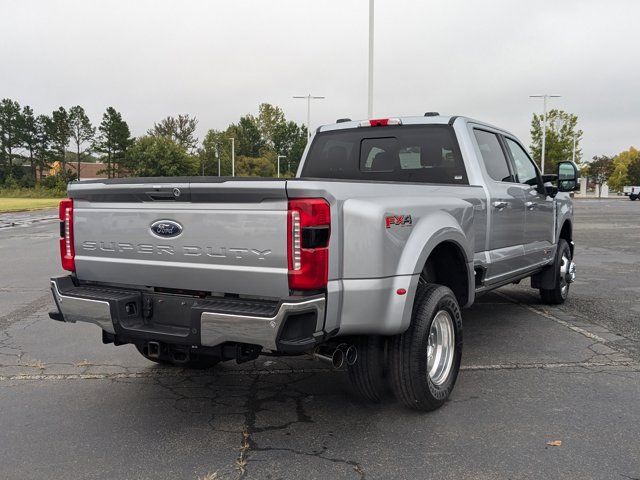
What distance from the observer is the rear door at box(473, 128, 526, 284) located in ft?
16.0

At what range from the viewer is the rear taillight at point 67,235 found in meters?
3.75

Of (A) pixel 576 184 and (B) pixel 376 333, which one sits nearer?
(B) pixel 376 333

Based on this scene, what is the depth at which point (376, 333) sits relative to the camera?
3268 millimetres

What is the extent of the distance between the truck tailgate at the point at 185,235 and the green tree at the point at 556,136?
178 ft

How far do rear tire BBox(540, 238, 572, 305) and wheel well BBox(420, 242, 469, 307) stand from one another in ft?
9.48

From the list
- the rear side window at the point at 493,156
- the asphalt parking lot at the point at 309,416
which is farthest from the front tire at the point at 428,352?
the rear side window at the point at 493,156

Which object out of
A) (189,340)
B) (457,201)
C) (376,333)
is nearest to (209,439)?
(189,340)

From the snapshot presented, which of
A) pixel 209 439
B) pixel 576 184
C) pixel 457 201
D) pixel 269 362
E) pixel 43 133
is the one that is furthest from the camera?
pixel 43 133

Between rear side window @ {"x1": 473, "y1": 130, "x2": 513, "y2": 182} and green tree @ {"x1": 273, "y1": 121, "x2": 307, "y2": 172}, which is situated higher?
green tree @ {"x1": 273, "y1": 121, "x2": 307, "y2": 172}

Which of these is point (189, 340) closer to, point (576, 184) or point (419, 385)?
point (419, 385)

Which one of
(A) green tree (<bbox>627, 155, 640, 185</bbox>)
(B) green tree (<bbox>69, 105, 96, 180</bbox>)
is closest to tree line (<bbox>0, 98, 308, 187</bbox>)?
(B) green tree (<bbox>69, 105, 96, 180</bbox>)

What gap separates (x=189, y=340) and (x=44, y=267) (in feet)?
27.6

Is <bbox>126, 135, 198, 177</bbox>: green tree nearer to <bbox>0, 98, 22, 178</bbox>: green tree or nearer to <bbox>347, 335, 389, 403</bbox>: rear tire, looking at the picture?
<bbox>0, 98, 22, 178</bbox>: green tree

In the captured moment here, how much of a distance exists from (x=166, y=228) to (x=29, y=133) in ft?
268
